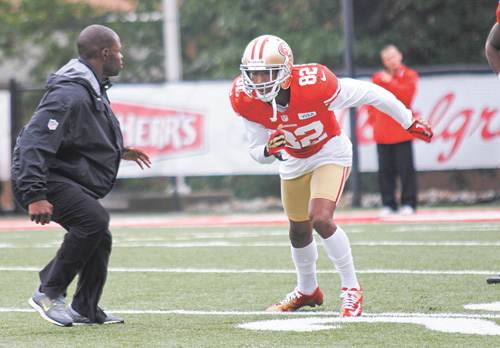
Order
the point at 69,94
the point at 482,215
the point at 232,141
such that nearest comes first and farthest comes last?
the point at 69,94 → the point at 482,215 → the point at 232,141

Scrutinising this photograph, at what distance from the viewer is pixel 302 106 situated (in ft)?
15.3

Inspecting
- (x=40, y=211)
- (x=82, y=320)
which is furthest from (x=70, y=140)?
(x=82, y=320)

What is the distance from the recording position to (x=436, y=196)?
12539 millimetres

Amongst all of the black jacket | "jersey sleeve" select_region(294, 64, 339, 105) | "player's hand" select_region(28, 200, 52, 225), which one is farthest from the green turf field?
"jersey sleeve" select_region(294, 64, 339, 105)

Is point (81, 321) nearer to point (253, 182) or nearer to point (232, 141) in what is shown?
point (232, 141)

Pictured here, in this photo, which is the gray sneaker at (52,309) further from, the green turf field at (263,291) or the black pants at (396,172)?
the black pants at (396,172)

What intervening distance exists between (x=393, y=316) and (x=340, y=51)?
11.9 metres

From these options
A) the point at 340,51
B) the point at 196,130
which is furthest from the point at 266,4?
the point at 196,130

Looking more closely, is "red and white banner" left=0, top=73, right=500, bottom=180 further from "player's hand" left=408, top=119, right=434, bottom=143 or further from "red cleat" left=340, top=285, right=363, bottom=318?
"red cleat" left=340, top=285, right=363, bottom=318

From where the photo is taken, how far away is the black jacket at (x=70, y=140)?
4.01m

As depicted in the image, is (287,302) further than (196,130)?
No

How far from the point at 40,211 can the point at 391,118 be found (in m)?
6.69

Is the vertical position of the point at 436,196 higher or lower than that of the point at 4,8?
lower

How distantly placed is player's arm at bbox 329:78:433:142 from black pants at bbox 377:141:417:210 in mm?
5414
